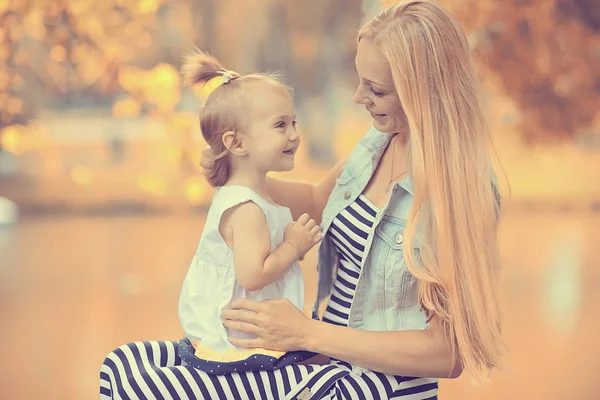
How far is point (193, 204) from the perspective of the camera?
5.68m

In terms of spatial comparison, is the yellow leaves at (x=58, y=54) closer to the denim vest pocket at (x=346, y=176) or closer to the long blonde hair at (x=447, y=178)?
the denim vest pocket at (x=346, y=176)

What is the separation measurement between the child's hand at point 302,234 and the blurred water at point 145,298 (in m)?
1.99

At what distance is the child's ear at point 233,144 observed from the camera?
1701mm

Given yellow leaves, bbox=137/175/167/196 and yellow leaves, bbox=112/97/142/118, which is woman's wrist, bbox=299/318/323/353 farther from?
yellow leaves, bbox=137/175/167/196

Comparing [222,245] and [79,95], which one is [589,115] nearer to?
[79,95]

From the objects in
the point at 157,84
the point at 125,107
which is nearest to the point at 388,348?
the point at 157,84

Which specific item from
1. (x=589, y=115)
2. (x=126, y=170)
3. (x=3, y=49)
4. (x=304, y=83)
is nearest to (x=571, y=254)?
(x=589, y=115)

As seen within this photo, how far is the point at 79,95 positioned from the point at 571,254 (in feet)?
9.33

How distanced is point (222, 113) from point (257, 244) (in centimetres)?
25

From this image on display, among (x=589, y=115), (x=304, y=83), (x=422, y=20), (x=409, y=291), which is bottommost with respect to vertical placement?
(x=409, y=291)

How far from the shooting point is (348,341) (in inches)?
64.7

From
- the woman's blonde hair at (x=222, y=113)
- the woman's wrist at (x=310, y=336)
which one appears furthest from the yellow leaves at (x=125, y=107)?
the woman's wrist at (x=310, y=336)

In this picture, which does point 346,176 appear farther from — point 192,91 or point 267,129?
point 192,91

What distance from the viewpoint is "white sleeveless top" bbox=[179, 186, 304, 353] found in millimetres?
1682
